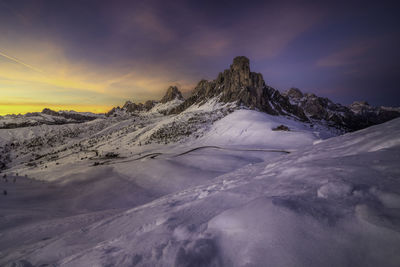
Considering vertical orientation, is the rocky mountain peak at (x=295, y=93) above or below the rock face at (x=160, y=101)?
above

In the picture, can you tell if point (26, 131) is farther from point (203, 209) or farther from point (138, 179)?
point (203, 209)

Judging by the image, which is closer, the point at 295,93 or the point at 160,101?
the point at 160,101

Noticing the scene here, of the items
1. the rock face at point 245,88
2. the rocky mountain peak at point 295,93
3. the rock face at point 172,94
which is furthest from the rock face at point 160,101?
the rocky mountain peak at point 295,93

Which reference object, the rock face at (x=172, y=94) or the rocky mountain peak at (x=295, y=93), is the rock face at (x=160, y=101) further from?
the rocky mountain peak at (x=295, y=93)

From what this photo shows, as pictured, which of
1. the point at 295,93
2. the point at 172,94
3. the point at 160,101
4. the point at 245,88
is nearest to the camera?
the point at 245,88

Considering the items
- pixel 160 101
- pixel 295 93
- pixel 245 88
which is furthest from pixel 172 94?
pixel 295 93

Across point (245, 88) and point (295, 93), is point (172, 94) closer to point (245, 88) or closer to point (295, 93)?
point (245, 88)

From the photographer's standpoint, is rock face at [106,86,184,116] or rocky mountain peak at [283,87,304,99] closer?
rock face at [106,86,184,116]

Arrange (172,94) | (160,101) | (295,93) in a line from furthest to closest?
(295,93) → (160,101) → (172,94)

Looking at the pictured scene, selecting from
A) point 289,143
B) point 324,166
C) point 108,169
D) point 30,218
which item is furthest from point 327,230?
point 289,143

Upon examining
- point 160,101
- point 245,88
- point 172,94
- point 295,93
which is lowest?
point 245,88

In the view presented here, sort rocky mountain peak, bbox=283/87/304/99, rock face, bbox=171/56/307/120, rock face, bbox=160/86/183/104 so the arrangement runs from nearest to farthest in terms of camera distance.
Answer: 1. rock face, bbox=171/56/307/120
2. rock face, bbox=160/86/183/104
3. rocky mountain peak, bbox=283/87/304/99

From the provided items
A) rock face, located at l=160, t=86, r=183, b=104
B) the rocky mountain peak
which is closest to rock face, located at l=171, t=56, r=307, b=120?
rock face, located at l=160, t=86, r=183, b=104

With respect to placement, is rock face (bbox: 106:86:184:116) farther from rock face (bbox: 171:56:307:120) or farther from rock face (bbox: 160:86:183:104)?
rock face (bbox: 171:56:307:120)
